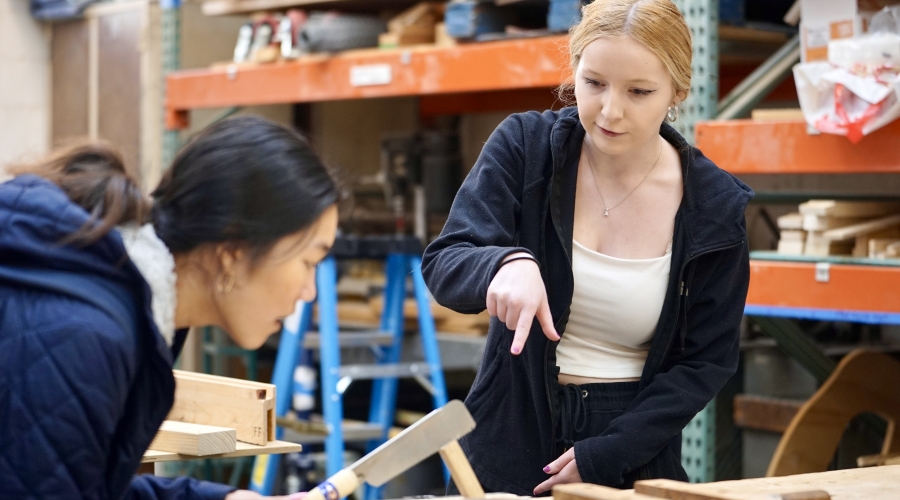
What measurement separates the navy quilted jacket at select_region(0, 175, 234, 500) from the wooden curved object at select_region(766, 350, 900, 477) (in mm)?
2375

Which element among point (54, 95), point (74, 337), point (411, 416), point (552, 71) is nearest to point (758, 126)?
point (552, 71)

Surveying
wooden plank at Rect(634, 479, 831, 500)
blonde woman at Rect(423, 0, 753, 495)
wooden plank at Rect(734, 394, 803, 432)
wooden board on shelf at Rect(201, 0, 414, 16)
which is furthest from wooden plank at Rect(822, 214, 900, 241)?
wooden board on shelf at Rect(201, 0, 414, 16)

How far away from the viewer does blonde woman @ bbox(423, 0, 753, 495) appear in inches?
61.7

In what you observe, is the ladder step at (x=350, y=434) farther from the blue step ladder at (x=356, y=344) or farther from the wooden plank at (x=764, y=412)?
the wooden plank at (x=764, y=412)

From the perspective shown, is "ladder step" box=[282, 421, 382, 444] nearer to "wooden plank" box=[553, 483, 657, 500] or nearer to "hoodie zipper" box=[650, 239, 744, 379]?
"hoodie zipper" box=[650, 239, 744, 379]

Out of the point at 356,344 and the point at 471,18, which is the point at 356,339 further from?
the point at 471,18

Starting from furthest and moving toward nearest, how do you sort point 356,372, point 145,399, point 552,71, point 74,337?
point 356,372 → point 552,71 → point 145,399 → point 74,337

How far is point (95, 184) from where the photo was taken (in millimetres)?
1185

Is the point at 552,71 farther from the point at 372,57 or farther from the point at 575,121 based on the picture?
the point at 575,121

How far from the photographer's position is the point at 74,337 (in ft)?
3.42

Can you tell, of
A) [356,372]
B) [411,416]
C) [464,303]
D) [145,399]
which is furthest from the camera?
[411,416]

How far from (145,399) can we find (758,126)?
1980mm

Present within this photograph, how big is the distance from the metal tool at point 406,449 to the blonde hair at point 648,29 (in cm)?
62

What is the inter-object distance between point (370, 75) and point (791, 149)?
1.81 meters
